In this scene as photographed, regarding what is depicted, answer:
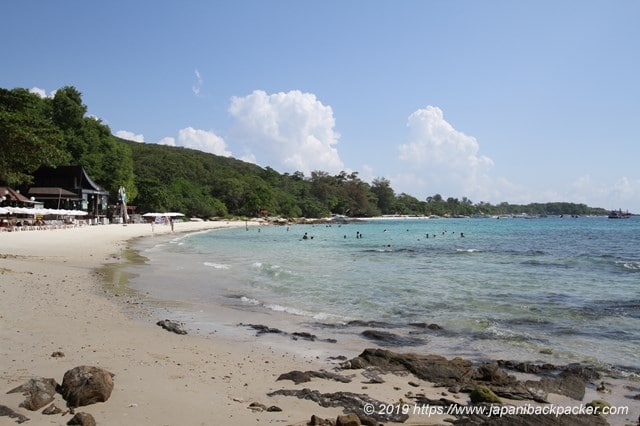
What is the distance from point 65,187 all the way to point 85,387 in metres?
67.2

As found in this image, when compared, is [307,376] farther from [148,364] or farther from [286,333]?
[286,333]

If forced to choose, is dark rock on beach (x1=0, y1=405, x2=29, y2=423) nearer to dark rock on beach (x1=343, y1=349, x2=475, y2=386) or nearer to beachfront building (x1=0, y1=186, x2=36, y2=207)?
dark rock on beach (x1=343, y1=349, x2=475, y2=386)

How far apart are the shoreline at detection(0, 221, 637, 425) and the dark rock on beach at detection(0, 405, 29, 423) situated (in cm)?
8

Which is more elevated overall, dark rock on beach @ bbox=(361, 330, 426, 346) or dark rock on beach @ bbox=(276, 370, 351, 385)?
dark rock on beach @ bbox=(276, 370, 351, 385)

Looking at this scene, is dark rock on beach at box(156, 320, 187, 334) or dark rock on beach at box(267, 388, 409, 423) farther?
dark rock on beach at box(156, 320, 187, 334)

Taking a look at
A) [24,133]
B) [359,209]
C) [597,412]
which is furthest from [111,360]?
[359,209]

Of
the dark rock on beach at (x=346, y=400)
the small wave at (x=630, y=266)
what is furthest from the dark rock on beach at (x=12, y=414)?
the small wave at (x=630, y=266)

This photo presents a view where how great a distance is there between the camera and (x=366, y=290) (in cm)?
1598

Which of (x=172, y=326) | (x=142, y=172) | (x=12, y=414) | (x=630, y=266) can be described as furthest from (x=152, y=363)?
(x=142, y=172)

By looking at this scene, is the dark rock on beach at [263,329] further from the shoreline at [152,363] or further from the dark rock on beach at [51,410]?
the dark rock on beach at [51,410]

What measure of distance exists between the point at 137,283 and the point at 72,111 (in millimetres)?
62382

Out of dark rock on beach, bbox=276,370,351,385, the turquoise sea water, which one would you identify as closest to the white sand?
dark rock on beach, bbox=276,370,351,385

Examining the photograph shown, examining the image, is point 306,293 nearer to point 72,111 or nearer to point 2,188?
point 2,188

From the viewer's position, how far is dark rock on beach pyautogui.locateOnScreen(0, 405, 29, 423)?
171 inches
